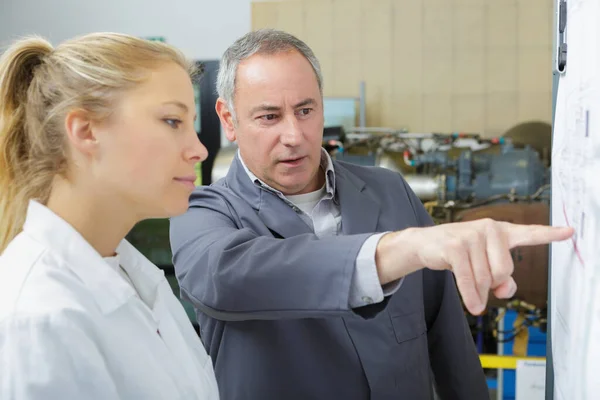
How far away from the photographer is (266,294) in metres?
0.97

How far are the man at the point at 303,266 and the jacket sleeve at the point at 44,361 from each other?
0.93ft

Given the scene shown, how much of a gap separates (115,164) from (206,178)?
357 cm

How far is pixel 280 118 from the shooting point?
1.32m

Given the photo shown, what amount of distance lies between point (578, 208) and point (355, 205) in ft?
1.83

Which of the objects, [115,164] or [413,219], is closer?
[115,164]

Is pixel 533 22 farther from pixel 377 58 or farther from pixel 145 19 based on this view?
pixel 145 19

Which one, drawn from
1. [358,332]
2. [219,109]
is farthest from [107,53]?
[358,332]

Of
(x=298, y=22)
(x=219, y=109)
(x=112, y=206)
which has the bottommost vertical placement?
(x=112, y=206)

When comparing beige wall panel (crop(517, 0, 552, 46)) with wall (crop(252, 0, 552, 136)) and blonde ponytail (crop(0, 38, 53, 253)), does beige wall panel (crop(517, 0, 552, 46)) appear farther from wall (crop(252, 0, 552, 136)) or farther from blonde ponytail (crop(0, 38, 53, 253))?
blonde ponytail (crop(0, 38, 53, 253))

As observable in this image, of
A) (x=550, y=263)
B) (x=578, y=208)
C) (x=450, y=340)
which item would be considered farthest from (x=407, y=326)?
(x=578, y=208)

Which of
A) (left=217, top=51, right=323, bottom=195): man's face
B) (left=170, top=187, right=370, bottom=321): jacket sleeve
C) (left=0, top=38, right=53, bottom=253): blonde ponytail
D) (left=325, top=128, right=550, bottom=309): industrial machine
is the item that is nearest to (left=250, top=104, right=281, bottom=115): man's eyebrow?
(left=217, top=51, right=323, bottom=195): man's face

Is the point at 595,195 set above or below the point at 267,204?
A: above

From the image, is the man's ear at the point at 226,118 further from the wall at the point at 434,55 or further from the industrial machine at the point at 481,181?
the wall at the point at 434,55

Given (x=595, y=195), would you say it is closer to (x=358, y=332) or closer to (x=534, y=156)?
(x=358, y=332)
